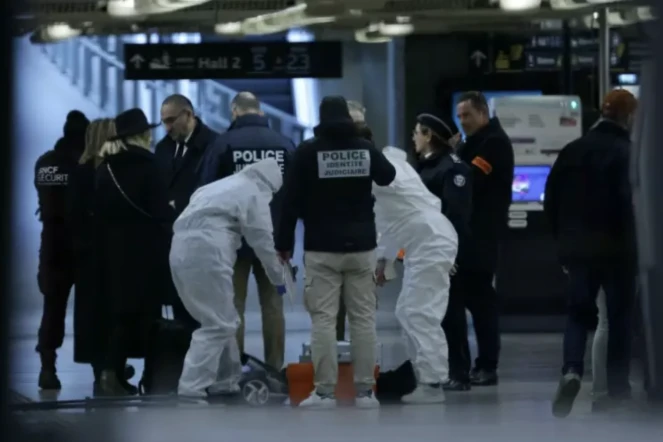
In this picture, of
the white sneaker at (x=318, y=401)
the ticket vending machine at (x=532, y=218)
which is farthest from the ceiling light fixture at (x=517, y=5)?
the white sneaker at (x=318, y=401)

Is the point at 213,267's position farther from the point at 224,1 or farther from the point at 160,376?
the point at 224,1

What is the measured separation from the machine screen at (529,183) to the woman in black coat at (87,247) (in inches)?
144

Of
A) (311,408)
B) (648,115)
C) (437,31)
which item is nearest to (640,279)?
(648,115)

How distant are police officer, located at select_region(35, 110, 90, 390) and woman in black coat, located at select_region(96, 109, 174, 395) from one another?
0.56 ft

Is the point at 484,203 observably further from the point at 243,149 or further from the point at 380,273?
the point at 243,149

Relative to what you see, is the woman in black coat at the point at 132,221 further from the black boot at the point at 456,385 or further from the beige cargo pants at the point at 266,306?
the black boot at the point at 456,385

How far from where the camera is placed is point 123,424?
284 centimetres

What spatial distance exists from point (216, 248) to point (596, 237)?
6.48ft

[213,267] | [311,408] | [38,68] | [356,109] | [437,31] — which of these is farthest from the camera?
[437,31]

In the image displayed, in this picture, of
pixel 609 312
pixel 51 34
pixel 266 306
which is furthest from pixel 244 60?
pixel 51 34

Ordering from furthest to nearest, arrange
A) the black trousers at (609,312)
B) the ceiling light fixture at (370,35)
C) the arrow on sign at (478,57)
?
1. the arrow on sign at (478,57)
2. the ceiling light fixture at (370,35)
3. the black trousers at (609,312)

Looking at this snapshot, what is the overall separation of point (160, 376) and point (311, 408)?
287 cm

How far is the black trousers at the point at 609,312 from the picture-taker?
334 cm

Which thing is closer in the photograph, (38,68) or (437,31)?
(38,68)
